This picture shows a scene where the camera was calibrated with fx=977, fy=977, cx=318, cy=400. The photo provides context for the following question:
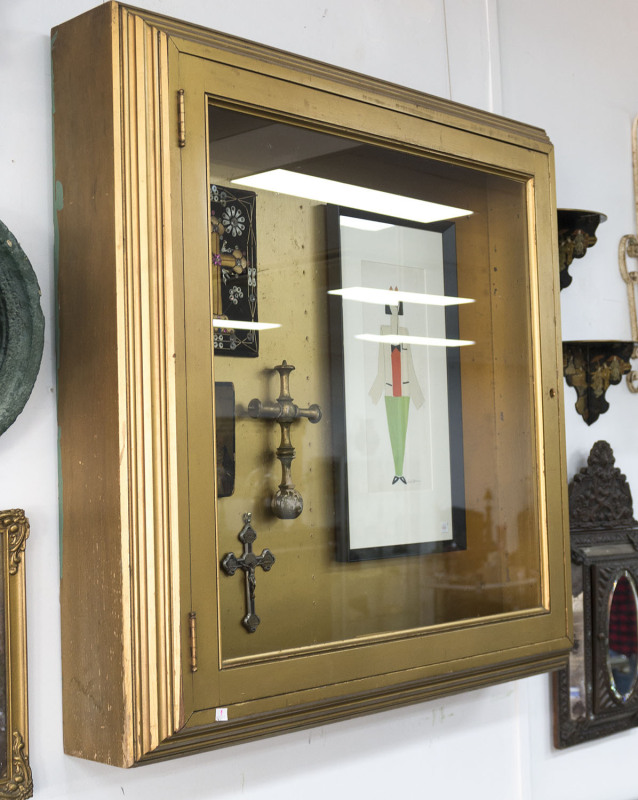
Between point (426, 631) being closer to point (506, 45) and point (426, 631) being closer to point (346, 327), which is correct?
point (346, 327)

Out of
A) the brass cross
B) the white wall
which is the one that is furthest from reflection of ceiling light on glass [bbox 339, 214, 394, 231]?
the brass cross

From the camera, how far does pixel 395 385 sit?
1462 mm

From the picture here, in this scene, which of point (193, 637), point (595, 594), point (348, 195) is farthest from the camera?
point (595, 594)

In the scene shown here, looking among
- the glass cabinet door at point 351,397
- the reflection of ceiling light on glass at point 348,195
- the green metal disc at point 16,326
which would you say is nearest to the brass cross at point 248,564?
the glass cabinet door at point 351,397

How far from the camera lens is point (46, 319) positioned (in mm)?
1188

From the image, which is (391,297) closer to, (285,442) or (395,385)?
(395,385)

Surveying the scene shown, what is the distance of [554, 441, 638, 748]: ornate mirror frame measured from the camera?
185cm

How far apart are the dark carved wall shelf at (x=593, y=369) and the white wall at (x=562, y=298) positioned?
0.10ft

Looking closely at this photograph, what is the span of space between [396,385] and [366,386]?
0.21 ft

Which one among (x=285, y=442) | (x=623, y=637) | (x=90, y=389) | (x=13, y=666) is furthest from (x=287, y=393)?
(x=623, y=637)

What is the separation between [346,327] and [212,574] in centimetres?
43

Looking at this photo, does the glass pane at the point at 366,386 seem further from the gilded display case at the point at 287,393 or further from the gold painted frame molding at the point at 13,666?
the gold painted frame molding at the point at 13,666

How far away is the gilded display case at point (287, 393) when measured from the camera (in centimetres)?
110

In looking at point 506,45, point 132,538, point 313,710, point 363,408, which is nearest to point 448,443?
point 363,408
